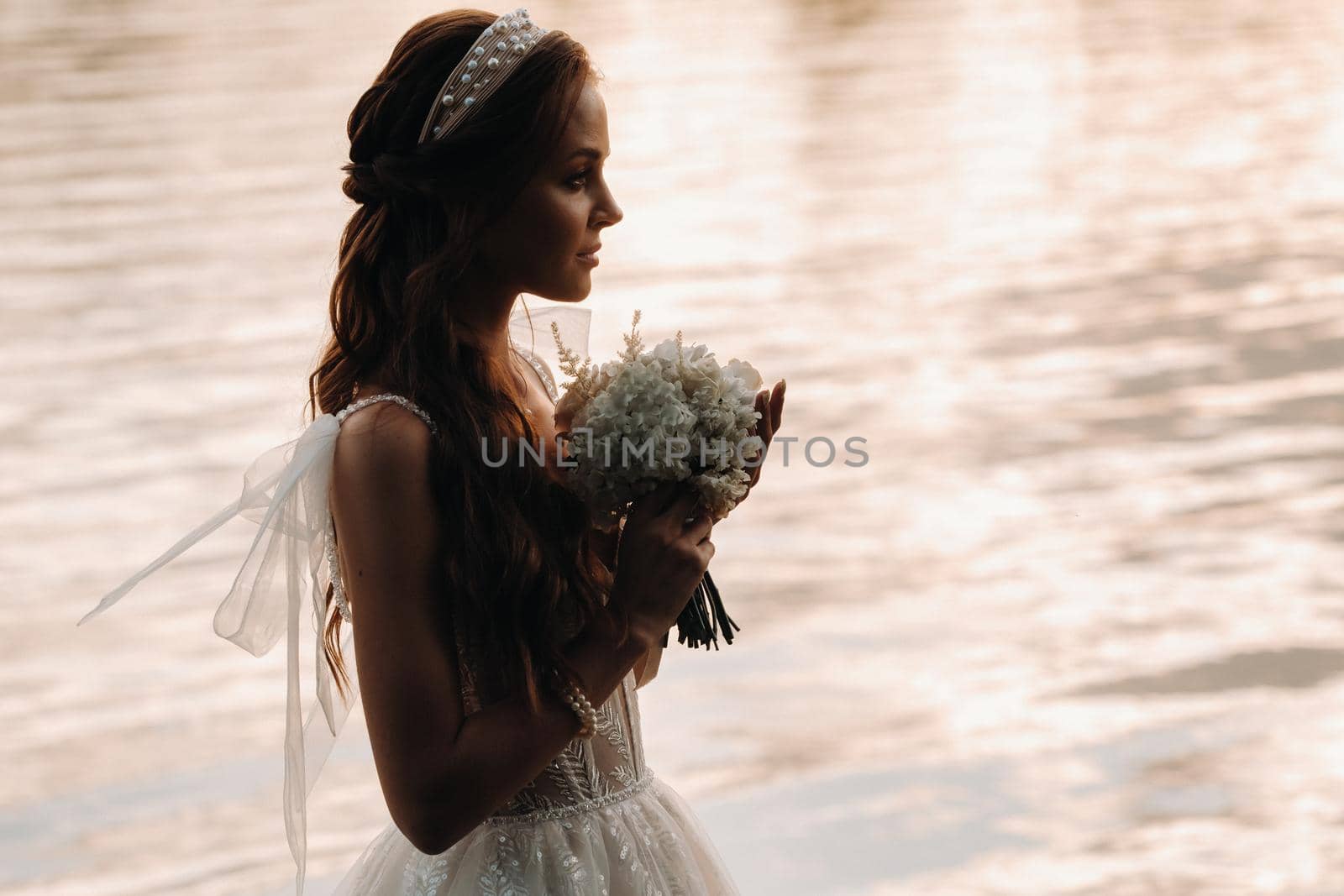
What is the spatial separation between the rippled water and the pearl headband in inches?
25.7

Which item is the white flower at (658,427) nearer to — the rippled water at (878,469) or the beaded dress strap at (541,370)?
the beaded dress strap at (541,370)

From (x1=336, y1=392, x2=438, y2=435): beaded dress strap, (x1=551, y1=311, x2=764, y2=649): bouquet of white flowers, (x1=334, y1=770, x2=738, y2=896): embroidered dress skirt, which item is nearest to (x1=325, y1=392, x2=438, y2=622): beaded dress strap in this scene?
(x1=336, y1=392, x2=438, y2=435): beaded dress strap

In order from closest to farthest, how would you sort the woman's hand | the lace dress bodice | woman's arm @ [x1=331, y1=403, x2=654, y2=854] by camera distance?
woman's arm @ [x1=331, y1=403, x2=654, y2=854]
the lace dress bodice
the woman's hand

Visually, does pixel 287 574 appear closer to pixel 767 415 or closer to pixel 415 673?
pixel 415 673

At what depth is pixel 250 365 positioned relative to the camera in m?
7.38

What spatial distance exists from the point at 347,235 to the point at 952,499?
4096mm

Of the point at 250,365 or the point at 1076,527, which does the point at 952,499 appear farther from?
the point at 250,365

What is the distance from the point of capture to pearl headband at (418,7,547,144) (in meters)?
1.80

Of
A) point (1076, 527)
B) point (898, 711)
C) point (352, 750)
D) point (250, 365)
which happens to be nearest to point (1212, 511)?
point (1076, 527)

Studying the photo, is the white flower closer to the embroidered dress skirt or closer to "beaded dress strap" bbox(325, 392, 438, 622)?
"beaded dress strap" bbox(325, 392, 438, 622)

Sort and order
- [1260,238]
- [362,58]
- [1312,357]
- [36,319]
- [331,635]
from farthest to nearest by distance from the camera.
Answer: [362,58]
[1260,238]
[36,319]
[1312,357]
[331,635]

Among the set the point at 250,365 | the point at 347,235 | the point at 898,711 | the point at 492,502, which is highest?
the point at 347,235

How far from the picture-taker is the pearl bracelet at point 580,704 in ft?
5.78

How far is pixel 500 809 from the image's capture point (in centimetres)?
195
